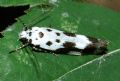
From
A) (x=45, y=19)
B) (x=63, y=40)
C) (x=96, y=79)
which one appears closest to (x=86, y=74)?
(x=96, y=79)

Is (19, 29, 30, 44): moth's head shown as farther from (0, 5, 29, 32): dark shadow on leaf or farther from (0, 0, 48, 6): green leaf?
(0, 0, 48, 6): green leaf

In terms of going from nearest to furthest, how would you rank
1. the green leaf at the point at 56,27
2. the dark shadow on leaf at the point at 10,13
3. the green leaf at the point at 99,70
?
1. the green leaf at the point at 56,27
2. the green leaf at the point at 99,70
3. the dark shadow on leaf at the point at 10,13

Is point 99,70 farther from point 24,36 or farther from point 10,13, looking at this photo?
point 10,13

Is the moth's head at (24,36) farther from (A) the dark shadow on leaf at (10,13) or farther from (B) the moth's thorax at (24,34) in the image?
(A) the dark shadow on leaf at (10,13)

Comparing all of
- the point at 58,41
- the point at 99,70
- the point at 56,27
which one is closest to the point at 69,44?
the point at 58,41

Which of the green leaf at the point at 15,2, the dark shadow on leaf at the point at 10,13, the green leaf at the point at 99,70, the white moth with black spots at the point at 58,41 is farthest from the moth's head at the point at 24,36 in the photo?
the green leaf at the point at 99,70

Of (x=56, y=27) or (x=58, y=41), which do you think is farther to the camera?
(x=56, y=27)

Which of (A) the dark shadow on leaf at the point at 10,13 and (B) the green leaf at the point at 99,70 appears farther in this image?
(A) the dark shadow on leaf at the point at 10,13
